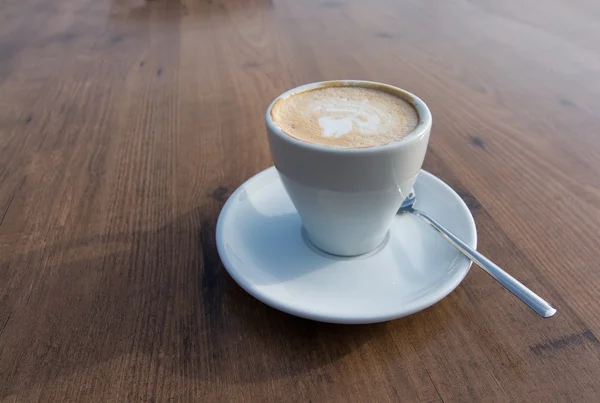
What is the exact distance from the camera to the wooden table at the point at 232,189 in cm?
34

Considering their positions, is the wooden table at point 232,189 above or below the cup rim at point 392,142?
below

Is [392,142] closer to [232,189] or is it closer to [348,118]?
[348,118]

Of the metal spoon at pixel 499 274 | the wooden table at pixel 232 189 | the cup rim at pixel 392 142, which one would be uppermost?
the cup rim at pixel 392 142

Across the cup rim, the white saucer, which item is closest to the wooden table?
the white saucer

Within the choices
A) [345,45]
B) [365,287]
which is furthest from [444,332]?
[345,45]

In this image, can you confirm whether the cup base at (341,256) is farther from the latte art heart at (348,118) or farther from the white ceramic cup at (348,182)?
the latte art heart at (348,118)

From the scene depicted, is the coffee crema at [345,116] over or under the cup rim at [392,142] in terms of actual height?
Answer: under

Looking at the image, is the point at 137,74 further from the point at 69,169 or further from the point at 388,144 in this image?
the point at 388,144

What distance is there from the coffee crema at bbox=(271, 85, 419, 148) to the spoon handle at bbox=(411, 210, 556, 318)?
101 mm

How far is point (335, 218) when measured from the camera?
0.41m

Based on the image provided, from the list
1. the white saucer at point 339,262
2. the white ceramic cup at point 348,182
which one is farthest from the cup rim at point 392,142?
the white saucer at point 339,262

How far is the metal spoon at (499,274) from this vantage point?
1.10ft

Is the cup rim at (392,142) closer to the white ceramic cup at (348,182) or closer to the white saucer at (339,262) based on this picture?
the white ceramic cup at (348,182)

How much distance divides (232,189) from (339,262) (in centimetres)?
17
